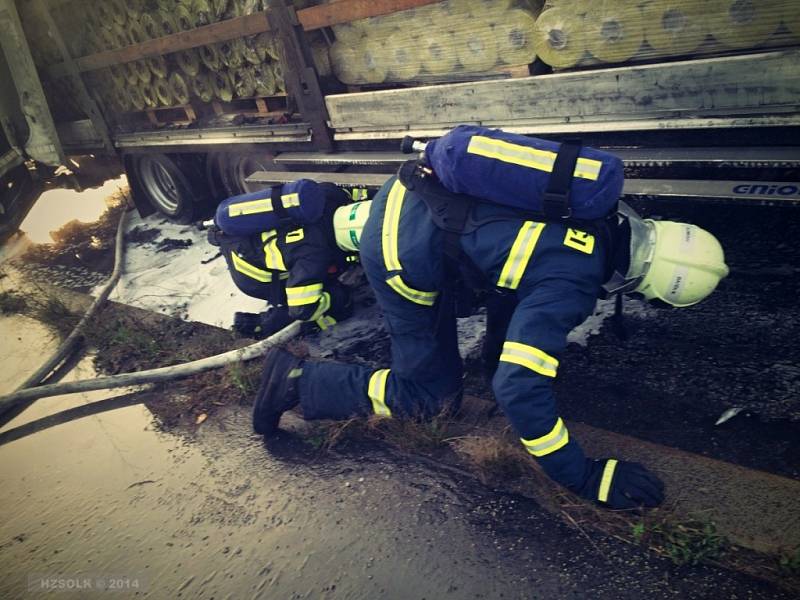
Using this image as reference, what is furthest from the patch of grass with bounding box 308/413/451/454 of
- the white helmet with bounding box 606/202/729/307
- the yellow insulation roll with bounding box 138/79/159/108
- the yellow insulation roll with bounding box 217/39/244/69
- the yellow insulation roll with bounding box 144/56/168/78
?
the yellow insulation roll with bounding box 138/79/159/108

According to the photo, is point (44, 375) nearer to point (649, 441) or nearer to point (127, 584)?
point (127, 584)

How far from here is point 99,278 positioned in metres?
5.40

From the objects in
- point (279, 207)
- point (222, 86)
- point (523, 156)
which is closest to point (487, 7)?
point (523, 156)

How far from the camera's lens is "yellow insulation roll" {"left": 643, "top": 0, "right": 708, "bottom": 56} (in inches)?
93.0

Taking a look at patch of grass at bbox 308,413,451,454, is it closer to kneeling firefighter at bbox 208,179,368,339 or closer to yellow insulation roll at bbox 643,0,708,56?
kneeling firefighter at bbox 208,179,368,339

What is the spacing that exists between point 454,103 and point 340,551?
2.73 metres

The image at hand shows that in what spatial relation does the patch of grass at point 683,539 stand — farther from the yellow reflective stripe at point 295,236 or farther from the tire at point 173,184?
the tire at point 173,184

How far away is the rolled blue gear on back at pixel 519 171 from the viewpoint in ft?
5.87

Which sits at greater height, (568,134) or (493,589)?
(568,134)

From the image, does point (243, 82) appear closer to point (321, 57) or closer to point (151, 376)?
point (321, 57)

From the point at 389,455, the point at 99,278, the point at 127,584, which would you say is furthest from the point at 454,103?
the point at 99,278

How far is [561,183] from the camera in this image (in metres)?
1.78

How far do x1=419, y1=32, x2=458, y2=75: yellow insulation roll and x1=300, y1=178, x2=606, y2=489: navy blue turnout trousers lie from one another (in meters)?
1.36

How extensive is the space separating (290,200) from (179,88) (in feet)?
9.64
